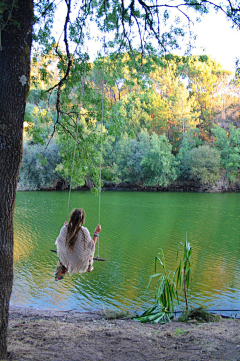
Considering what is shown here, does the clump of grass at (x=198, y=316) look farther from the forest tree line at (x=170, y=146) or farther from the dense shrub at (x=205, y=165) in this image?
the dense shrub at (x=205, y=165)

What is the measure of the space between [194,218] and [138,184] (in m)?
19.2

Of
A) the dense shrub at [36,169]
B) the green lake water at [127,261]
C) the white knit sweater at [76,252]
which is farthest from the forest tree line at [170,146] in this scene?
the white knit sweater at [76,252]

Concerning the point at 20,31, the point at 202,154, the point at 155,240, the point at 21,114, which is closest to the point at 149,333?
the point at 21,114

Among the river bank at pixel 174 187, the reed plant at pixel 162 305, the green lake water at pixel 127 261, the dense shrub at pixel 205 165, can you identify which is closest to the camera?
the reed plant at pixel 162 305

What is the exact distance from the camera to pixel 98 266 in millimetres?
7965

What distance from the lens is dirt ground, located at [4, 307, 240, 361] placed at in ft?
9.52

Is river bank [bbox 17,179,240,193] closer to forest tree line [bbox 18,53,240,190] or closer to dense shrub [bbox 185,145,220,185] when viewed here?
Result: forest tree line [bbox 18,53,240,190]

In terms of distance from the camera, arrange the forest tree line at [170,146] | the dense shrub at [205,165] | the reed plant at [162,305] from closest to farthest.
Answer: the reed plant at [162,305], the forest tree line at [170,146], the dense shrub at [205,165]

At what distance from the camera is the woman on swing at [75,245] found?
332cm

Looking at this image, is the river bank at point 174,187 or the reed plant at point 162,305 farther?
the river bank at point 174,187

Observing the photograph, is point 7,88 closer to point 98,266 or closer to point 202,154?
point 98,266

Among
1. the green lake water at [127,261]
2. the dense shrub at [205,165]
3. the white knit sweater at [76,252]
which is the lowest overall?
the green lake water at [127,261]

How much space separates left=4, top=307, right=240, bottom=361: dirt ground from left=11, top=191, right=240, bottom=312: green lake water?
66.4 inches

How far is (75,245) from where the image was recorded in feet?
11.2
